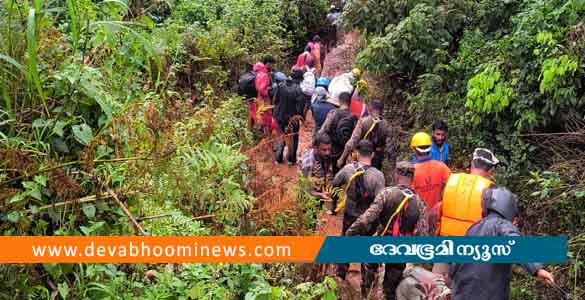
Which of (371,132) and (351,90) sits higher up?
(351,90)

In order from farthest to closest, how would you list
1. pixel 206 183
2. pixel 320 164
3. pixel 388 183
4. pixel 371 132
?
1. pixel 388 183
2. pixel 320 164
3. pixel 371 132
4. pixel 206 183

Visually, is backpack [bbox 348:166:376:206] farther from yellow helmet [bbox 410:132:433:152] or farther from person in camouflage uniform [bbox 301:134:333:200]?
person in camouflage uniform [bbox 301:134:333:200]

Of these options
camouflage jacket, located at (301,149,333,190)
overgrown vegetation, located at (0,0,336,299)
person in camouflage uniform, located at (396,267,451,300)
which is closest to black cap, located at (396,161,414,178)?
person in camouflage uniform, located at (396,267,451,300)

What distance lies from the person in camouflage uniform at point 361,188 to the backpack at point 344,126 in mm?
1804

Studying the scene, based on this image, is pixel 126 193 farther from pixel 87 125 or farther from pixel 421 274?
pixel 421 274

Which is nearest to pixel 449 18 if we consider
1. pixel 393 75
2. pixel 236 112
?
pixel 393 75

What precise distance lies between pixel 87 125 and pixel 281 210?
2199mm

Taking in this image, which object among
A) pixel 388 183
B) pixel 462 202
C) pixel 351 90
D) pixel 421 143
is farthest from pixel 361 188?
pixel 351 90

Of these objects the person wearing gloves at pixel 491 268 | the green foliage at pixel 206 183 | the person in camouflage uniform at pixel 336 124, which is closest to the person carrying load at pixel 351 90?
the person in camouflage uniform at pixel 336 124

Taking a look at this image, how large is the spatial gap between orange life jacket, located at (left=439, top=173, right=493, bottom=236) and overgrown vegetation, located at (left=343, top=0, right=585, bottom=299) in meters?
1.08

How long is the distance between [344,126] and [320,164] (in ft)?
2.26

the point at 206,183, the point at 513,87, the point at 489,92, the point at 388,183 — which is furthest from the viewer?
the point at 388,183

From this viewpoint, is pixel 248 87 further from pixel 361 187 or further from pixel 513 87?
pixel 361 187

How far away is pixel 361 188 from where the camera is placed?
6.34 m
